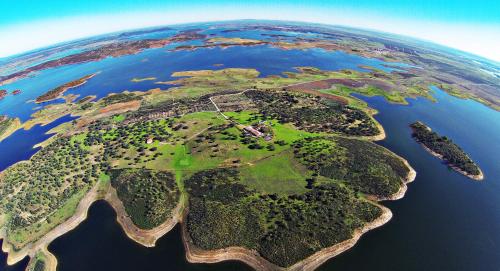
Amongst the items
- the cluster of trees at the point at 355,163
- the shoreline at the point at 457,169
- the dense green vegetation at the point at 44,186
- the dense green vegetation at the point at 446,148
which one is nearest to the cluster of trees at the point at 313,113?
the cluster of trees at the point at 355,163

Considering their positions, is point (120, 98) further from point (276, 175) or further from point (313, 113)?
point (276, 175)

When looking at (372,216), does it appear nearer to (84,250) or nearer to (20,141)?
(84,250)

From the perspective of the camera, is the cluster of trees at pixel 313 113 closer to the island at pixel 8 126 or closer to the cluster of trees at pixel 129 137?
the cluster of trees at pixel 129 137

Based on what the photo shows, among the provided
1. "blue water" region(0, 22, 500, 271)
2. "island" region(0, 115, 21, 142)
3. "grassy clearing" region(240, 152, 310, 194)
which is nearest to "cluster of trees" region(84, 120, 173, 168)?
"blue water" region(0, 22, 500, 271)

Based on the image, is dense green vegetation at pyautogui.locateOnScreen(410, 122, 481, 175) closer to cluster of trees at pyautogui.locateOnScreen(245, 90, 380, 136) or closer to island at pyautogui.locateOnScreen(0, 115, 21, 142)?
cluster of trees at pyautogui.locateOnScreen(245, 90, 380, 136)

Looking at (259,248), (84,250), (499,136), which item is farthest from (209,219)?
(499,136)
